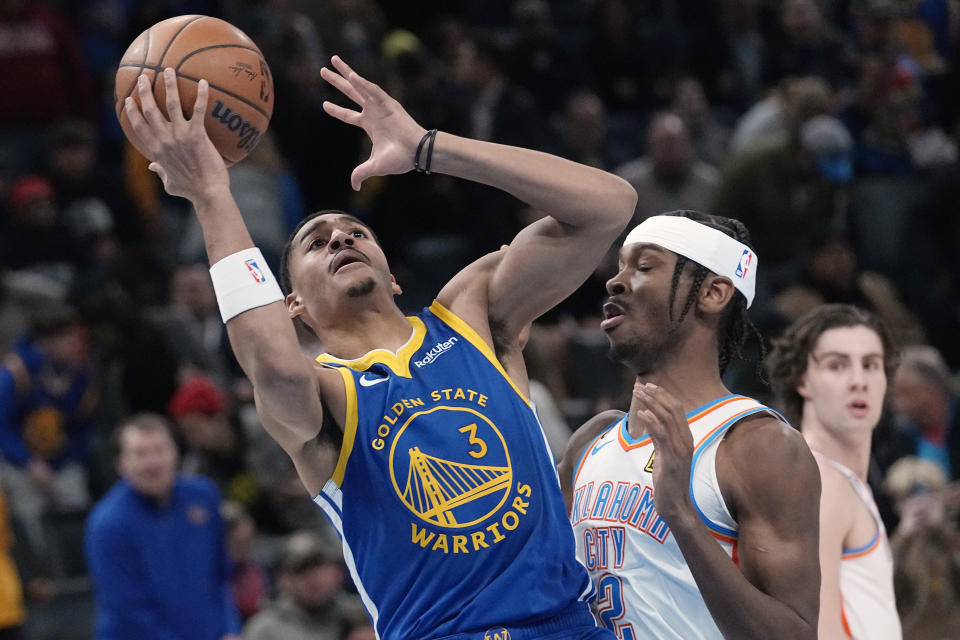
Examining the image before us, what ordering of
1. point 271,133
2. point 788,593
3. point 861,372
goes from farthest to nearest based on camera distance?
point 271,133, point 861,372, point 788,593

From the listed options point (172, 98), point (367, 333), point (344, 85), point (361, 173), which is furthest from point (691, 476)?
point (172, 98)

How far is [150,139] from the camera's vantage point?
3.78 meters

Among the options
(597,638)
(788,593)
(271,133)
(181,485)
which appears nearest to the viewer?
(788,593)

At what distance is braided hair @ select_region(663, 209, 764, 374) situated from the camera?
4.07 metres

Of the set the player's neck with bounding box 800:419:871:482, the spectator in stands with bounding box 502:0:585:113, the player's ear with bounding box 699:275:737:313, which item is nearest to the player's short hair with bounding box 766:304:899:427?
the player's neck with bounding box 800:419:871:482

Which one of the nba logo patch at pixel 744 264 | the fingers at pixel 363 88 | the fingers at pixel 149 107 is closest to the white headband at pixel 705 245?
the nba logo patch at pixel 744 264

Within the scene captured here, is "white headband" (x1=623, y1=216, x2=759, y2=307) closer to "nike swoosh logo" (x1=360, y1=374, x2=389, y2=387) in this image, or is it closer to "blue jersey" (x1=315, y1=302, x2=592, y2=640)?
"blue jersey" (x1=315, y1=302, x2=592, y2=640)

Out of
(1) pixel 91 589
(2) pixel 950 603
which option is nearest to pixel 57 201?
(1) pixel 91 589

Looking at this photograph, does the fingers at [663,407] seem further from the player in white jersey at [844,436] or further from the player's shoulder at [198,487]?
the player's shoulder at [198,487]

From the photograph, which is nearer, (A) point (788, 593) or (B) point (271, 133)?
(A) point (788, 593)

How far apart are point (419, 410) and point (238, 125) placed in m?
1.03

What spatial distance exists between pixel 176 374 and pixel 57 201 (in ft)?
6.53

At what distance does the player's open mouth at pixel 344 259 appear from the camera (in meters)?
4.23

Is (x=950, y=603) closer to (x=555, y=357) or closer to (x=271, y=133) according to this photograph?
(x=555, y=357)
